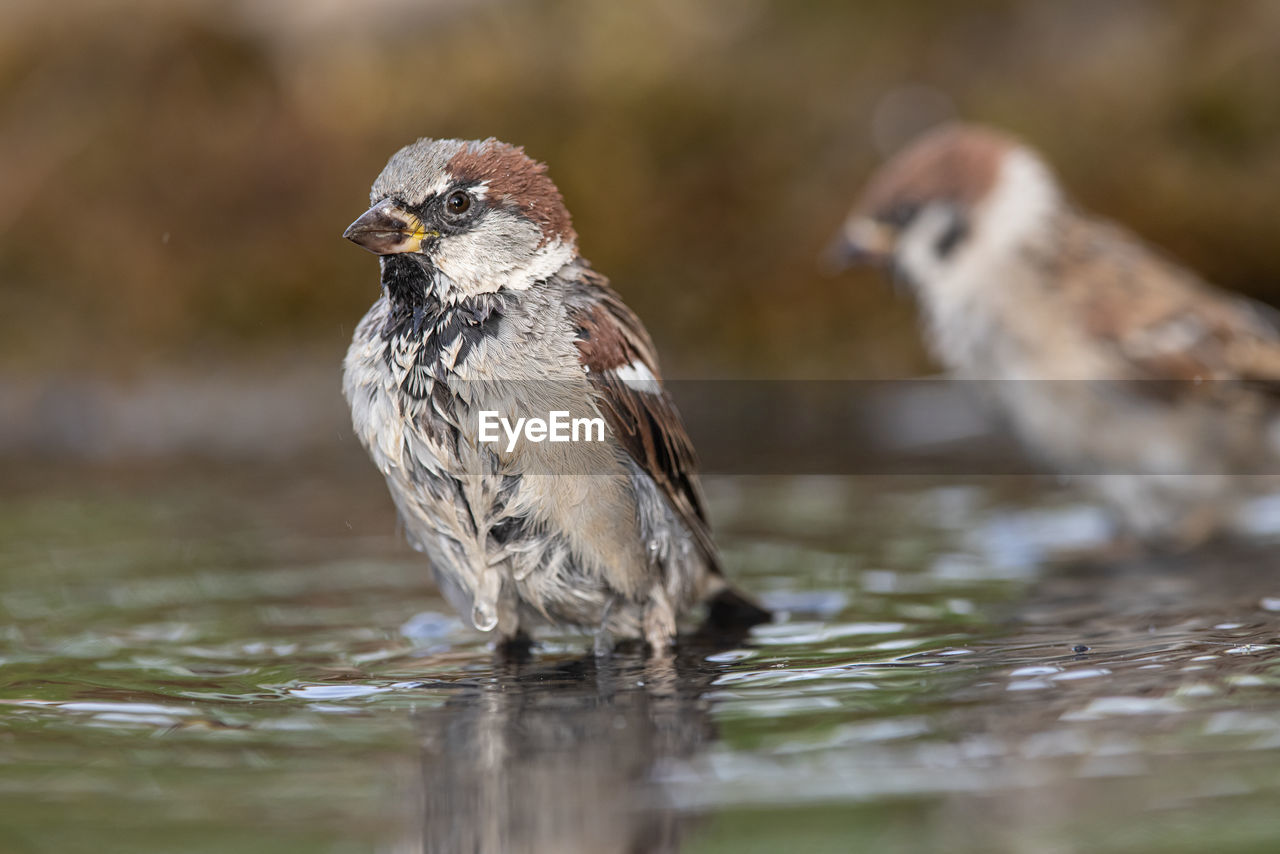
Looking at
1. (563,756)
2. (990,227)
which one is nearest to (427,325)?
(563,756)

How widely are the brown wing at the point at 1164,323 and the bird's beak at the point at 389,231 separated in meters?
2.85

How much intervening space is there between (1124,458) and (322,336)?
4335 millimetres

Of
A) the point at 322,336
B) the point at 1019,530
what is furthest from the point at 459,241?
the point at 322,336

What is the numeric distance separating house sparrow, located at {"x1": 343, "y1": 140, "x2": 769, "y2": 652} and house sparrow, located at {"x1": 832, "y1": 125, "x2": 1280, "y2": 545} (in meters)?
2.19

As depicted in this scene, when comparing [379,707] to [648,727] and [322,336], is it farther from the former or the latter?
[322,336]

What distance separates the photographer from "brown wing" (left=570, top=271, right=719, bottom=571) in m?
3.51

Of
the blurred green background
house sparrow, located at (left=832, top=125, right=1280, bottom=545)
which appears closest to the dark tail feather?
house sparrow, located at (left=832, top=125, right=1280, bottom=545)

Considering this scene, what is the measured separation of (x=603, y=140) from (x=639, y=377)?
4731 millimetres

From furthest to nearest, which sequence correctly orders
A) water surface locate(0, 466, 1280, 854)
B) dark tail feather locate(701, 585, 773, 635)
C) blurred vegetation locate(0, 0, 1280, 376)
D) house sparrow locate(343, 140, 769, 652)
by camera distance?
1. blurred vegetation locate(0, 0, 1280, 376)
2. dark tail feather locate(701, 585, 773, 635)
3. house sparrow locate(343, 140, 769, 652)
4. water surface locate(0, 466, 1280, 854)

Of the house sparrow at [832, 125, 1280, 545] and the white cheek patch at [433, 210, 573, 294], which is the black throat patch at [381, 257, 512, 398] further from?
the house sparrow at [832, 125, 1280, 545]

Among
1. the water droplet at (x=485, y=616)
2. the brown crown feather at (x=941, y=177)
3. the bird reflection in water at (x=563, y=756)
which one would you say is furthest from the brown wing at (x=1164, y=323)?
the water droplet at (x=485, y=616)

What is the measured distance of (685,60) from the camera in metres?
8.44

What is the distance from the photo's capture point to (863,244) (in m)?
5.99

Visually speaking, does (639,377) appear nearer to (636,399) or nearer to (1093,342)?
(636,399)
